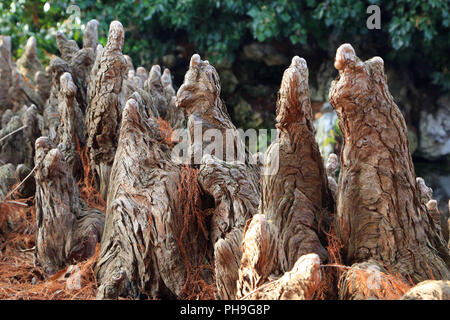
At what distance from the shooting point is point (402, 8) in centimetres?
859

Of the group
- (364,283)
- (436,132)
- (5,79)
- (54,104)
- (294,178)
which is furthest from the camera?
(436,132)

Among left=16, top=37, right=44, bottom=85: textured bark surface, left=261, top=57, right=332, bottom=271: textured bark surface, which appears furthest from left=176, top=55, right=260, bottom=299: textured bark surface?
left=16, top=37, right=44, bottom=85: textured bark surface

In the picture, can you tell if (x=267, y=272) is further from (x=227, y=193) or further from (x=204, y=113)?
(x=204, y=113)

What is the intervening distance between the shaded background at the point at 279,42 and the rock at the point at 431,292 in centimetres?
636

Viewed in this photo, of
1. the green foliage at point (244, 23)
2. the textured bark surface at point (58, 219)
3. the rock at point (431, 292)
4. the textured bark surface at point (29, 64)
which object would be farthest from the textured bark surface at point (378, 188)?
the green foliage at point (244, 23)

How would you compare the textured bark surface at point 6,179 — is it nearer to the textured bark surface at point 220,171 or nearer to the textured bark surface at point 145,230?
the textured bark surface at point 145,230

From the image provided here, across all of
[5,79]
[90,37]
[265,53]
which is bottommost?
[5,79]

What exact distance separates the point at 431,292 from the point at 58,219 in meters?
2.24

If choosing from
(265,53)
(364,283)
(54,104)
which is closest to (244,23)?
(265,53)

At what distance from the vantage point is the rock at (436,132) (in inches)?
366

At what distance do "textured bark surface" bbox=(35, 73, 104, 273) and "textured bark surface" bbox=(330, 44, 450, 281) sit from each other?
5.44 feet

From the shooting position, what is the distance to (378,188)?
8.34 feet
